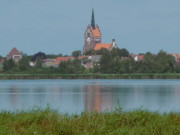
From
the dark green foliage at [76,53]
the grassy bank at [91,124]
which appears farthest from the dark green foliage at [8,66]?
the grassy bank at [91,124]

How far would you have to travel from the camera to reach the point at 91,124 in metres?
11.0

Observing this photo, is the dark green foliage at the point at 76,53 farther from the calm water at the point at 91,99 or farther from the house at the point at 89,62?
the calm water at the point at 91,99

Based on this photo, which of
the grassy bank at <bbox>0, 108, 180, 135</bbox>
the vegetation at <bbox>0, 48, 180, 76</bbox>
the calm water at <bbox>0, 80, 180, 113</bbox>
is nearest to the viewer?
the grassy bank at <bbox>0, 108, 180, 135</bbox>

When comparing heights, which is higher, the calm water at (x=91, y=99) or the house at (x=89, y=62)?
the house at (x=89, y=62)

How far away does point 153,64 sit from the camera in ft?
406

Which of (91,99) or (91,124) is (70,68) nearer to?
(91,99)

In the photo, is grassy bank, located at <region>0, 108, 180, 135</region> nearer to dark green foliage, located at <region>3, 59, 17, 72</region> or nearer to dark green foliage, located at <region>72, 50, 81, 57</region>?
dark green foliage, located at <region>3, 59, 17, 72</region>

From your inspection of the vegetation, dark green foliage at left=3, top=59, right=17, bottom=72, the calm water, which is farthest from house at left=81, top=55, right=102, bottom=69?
the calm water

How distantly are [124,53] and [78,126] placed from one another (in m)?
159

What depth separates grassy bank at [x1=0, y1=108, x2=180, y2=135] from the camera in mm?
10462

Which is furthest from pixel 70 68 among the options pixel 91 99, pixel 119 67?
pixel 91 99

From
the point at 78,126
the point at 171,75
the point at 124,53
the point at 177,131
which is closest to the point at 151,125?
the point at 177,131

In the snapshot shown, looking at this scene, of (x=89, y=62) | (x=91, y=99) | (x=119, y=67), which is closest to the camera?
(x=91, y=99)

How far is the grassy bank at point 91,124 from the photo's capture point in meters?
10.5
